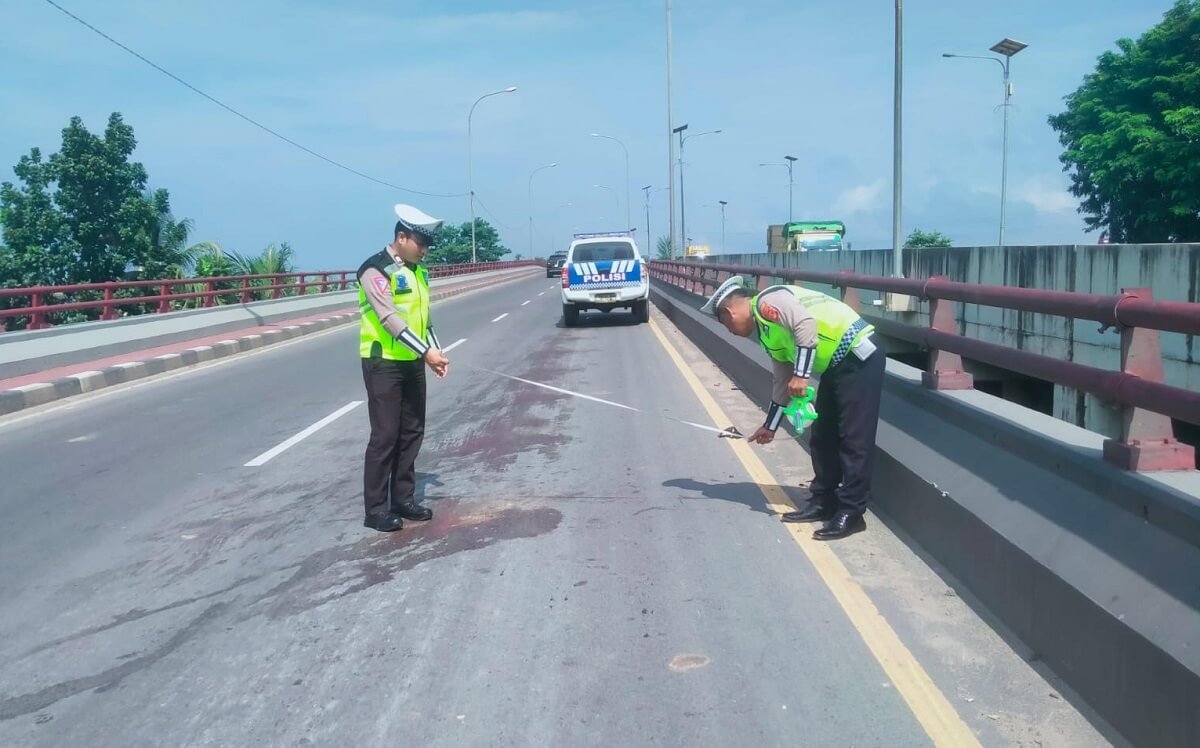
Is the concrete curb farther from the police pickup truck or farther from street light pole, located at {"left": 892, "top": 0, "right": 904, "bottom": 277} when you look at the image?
street light pole, located at {"left": 892, "top": 0, "right": 904, "bottom": 277}

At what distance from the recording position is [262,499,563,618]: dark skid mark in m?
5.47

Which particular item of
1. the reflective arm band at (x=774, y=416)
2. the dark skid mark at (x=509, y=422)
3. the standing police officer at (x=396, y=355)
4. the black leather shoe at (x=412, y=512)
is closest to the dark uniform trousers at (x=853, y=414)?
the reflective arm band at (x=774, y=416)

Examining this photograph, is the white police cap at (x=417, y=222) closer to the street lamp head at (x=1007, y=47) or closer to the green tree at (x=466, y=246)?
the street lamp head at (x=1007, y=47)

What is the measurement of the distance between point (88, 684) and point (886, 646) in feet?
11.0

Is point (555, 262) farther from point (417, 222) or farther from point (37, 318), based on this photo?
point (417, 222)

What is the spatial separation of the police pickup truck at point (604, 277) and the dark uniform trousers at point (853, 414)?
18.1 meters

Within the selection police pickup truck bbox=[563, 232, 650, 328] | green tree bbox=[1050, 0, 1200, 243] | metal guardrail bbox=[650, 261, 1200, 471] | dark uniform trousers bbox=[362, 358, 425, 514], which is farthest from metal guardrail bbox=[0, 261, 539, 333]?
green tree bbox=[1050, 0, 1200, 243]

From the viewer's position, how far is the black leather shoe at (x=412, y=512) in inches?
266

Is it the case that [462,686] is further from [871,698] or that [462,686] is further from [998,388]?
[998,388]

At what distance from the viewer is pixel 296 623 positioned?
5.04 metres

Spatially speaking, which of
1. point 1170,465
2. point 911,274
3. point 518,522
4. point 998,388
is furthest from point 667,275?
point 1170,465

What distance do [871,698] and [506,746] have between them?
4.59 feet

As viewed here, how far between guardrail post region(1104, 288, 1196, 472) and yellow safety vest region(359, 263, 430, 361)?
148 inches

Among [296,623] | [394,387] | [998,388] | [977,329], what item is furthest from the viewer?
[977,329]
